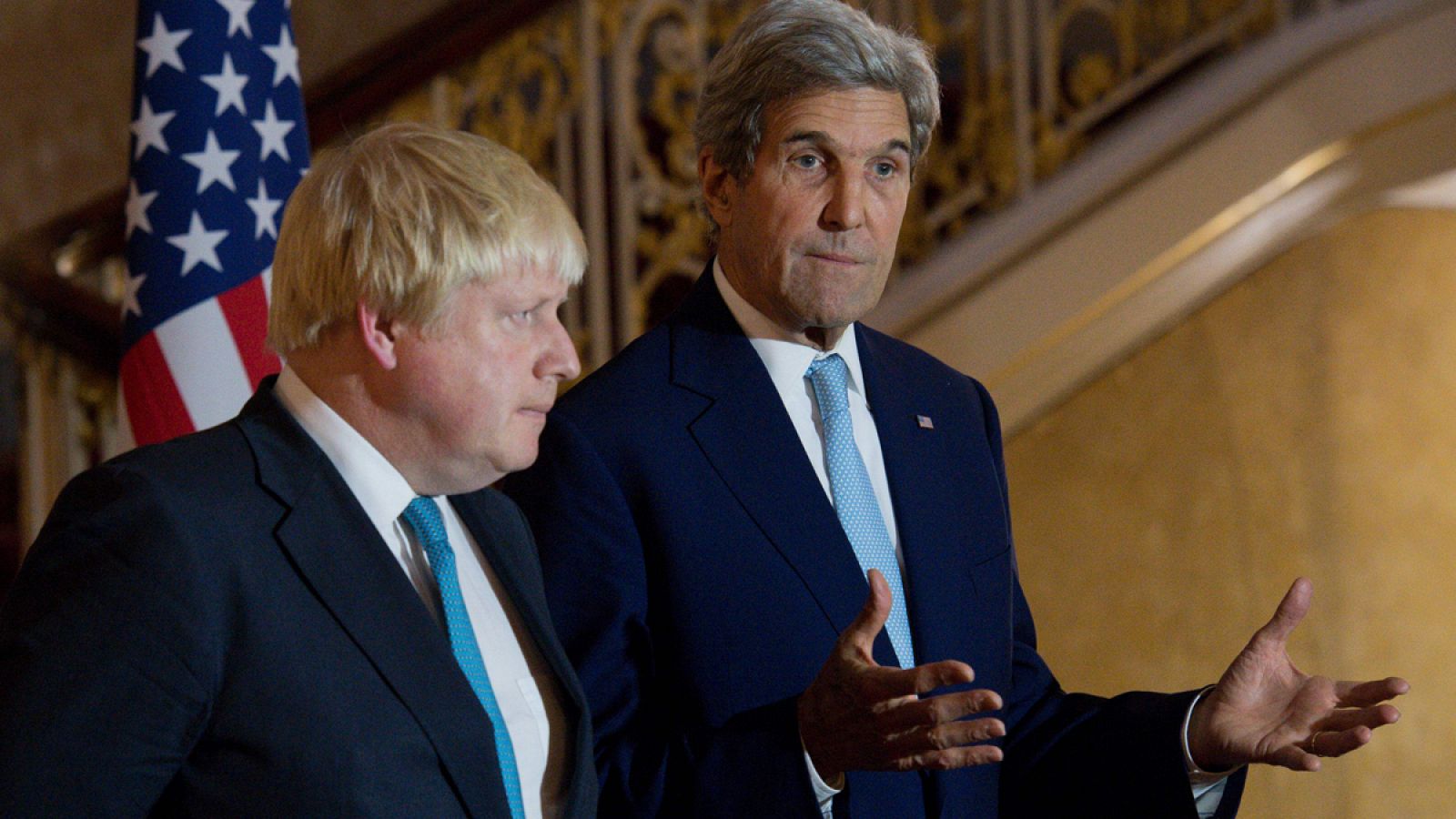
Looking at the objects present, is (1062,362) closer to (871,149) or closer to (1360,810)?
(1360,810)

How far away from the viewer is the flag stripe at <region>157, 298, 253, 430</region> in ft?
9.00

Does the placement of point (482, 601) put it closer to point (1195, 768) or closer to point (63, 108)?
point (1195, 768)

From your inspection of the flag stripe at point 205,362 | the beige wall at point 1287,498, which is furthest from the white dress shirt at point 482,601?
the beige wall at point 1287,498

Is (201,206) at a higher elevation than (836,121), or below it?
below

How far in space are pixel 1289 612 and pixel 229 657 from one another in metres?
1.19

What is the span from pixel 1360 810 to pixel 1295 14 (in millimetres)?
2237

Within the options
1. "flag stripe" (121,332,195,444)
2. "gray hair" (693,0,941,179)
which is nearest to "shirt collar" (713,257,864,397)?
"gray hair" (693,0,941,179)

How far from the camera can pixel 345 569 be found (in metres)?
1.39

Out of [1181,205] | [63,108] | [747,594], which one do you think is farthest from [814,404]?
[63,108]

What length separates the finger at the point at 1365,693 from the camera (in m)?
1.84

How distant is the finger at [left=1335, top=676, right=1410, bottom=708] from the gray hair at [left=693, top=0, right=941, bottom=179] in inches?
32.8

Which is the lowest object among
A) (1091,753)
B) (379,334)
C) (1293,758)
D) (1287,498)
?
(1287,498)

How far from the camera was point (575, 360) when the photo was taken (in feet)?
4.94

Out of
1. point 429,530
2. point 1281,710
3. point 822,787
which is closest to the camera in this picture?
point 429,530
